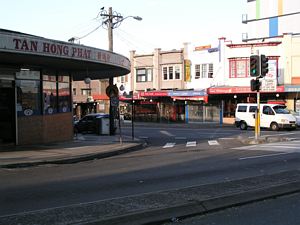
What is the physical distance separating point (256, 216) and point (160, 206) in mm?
1480

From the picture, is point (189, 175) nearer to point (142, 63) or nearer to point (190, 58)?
point (190, 58)

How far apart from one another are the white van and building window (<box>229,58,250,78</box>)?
9.33m

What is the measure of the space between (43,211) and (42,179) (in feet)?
15.2

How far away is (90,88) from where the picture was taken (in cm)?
7319

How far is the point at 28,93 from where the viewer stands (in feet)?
69.5

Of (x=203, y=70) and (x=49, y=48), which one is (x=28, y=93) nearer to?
(x=49, y=48)

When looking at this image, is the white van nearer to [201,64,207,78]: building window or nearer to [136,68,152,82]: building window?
[201,64,207,78]: building window

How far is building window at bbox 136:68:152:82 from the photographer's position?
56.6m

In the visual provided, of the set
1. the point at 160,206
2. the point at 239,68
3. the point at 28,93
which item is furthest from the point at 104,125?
the point at 160,206

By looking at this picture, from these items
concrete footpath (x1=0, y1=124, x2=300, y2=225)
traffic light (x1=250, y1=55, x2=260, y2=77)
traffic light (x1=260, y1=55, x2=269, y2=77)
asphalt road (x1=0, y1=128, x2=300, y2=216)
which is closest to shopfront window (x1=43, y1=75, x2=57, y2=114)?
asphalt road (x1=0, y1=128, x2=300, y2=216)

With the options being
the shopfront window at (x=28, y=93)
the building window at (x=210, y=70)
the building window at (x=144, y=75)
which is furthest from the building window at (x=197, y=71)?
the shopfront window at (x=28, y=93)

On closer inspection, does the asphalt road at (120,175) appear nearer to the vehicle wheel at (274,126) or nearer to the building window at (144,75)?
the vehicle wheel at (274,126)

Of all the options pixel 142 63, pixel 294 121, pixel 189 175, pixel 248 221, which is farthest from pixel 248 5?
pixel 248 221

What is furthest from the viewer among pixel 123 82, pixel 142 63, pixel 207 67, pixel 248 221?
pixel 123 82
